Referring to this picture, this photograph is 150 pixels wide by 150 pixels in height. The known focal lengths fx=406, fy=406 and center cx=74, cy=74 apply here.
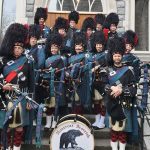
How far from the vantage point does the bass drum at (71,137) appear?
544 centimetres

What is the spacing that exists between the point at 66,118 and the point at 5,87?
3.08 ft

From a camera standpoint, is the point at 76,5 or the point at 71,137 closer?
the point at 71,137


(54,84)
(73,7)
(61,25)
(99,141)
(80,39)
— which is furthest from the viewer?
(73,7)

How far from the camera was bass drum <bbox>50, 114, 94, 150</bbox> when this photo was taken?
544cm

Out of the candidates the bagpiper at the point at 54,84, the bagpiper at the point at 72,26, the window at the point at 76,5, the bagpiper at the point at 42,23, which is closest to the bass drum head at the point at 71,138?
the bagpiper at the point at 54,84

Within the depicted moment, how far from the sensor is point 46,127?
630 cm

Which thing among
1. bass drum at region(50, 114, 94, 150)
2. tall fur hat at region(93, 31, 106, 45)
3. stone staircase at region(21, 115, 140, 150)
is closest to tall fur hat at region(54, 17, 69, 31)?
tall fur hat at region(93, 31, 106, 45)

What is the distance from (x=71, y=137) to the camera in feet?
17.9

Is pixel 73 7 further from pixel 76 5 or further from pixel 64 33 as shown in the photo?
pixel 64 33

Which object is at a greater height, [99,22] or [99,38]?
[99,22]

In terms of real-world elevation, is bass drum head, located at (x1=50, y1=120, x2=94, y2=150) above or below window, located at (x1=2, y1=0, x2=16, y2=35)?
below

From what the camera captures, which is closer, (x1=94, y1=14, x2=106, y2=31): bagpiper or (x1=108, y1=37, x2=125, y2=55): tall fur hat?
(x1=108, y1=37, x2=125, y2=55): tall fur hat

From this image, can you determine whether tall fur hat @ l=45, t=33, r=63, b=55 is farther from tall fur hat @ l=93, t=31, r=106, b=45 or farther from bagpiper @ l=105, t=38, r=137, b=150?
bagpiper @ l=105, t=38, r=137, b=150

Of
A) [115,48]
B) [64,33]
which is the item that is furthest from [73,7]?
[115,48]
